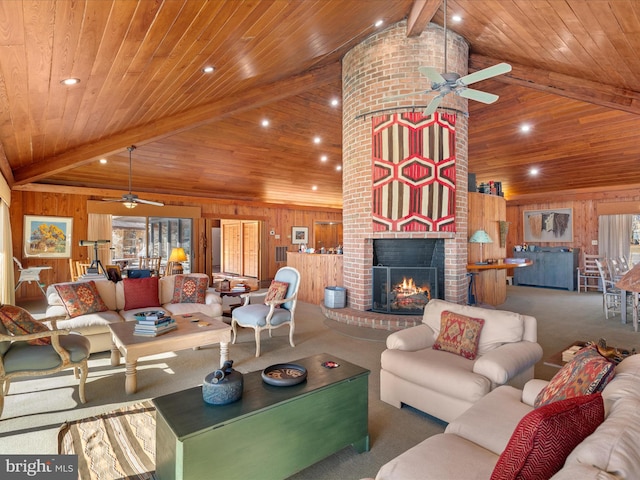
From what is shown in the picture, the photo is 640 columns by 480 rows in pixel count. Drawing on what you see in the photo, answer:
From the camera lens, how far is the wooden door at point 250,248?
437 inches

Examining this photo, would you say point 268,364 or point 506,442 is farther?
point 268,364

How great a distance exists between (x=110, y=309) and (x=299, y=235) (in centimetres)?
768

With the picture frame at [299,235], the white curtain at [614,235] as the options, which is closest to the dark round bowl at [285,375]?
the picture frame at [299,235]

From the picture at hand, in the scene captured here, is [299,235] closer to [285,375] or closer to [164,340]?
[164,340]

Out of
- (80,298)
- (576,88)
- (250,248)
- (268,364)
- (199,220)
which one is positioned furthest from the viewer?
(250,248)

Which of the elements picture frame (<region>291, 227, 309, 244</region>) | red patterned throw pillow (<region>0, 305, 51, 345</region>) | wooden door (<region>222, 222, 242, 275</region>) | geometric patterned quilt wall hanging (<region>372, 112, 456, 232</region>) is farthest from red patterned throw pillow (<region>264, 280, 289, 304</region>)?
wooden door (<region>222, 222, 242, 275</region>)

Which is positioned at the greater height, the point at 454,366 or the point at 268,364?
the point at 454,366

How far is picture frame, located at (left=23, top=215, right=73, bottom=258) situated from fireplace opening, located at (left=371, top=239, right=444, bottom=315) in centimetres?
714

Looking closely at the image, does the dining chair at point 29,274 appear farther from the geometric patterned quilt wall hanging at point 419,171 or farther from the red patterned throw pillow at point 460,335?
the red patterned throw pillow at point 460,335

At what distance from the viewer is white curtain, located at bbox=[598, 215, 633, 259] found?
876cm

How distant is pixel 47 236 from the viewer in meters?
7.79

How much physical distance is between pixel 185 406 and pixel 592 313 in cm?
745

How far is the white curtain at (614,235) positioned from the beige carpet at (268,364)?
12.4ft

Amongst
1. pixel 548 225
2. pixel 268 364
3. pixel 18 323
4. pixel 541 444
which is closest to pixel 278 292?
pixel 268 364
